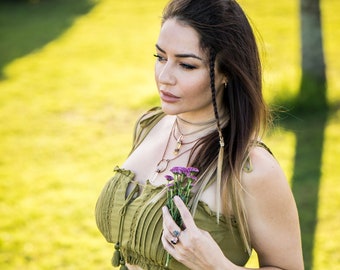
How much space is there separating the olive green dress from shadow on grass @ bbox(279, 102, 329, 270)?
2862 millimetres

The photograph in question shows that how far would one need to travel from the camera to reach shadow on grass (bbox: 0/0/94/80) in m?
12.5

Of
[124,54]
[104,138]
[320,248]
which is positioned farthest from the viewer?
[124,54]

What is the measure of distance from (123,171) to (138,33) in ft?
36.7

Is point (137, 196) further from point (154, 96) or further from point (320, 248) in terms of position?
point (154, 96)

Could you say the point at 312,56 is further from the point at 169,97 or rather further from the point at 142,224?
the point at 142,224

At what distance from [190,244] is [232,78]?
0.69m

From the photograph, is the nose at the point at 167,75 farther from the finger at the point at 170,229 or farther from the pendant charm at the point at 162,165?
the finger at the point at 170,229

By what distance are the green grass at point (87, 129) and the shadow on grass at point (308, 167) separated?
1cm

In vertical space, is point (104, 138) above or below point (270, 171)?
below

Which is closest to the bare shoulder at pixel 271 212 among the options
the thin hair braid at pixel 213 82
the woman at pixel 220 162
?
the woman at pixel 220 162

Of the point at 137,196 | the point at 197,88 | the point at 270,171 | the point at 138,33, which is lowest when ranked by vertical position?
the point at 138,33

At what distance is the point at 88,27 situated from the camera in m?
14.1

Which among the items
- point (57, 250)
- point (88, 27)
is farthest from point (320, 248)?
point (88, 27)

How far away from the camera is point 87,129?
8188 millimetres
